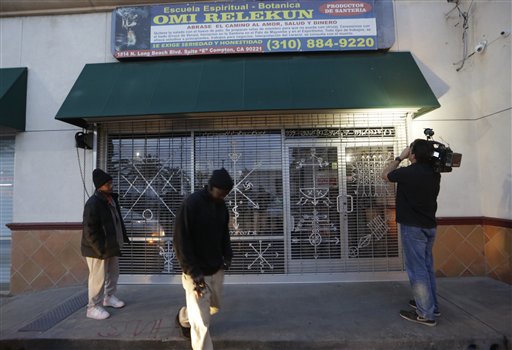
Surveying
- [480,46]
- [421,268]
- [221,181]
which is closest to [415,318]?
[421,268]

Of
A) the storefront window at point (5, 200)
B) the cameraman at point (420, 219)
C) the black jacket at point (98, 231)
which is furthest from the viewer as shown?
the storefront window at point (5, 200)

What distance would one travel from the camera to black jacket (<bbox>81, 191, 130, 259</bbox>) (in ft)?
13.5

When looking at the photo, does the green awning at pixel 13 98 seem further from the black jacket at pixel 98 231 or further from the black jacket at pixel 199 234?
the black jacket at pixel 199 234

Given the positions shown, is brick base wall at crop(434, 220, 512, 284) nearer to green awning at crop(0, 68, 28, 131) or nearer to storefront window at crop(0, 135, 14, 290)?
green awning at crop(0, 68, 28, 131)

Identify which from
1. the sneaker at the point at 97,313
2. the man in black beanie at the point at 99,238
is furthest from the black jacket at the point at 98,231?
the sneaker at the point at 97,313

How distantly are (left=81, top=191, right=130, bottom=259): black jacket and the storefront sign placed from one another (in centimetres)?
300

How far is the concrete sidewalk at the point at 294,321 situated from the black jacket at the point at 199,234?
1.09m

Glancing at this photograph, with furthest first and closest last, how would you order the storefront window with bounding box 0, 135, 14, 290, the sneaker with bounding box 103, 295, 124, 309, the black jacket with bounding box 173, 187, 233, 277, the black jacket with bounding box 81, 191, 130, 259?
the storefront window with bounding box 0, 135, 14, 290, the sneaker with bounding box 103, 295, 124, 309, the black jacket with bounding box 81, 191, 130, 259, the black jacket with bounding box 173, 187, 233, 277

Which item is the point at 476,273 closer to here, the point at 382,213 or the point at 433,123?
the point at 382,213

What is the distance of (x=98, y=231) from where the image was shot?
13.6ft

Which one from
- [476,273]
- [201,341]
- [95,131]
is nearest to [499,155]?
[476,273]

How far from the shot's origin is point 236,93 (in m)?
5.20

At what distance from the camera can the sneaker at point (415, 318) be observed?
3.86m

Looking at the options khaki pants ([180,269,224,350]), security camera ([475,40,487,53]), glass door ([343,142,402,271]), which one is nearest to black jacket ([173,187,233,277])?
khaki pants ([180,269,224,350])
